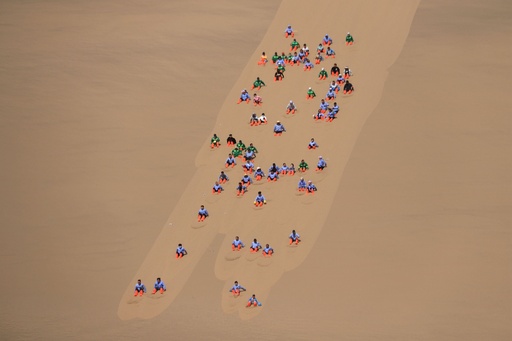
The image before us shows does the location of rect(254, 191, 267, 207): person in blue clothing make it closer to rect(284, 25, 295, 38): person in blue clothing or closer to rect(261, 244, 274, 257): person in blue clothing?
rect(261, 244, 274, 257): person in blue clothing

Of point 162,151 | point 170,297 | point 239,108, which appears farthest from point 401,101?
point 170,297

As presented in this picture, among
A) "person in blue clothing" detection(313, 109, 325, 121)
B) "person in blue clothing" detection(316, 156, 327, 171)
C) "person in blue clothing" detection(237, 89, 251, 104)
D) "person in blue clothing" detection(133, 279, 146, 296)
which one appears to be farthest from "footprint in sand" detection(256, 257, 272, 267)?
"person in blue clothing" detection(237, 89, 251, 104)

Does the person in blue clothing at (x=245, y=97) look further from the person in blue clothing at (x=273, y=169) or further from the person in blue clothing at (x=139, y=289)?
the person in blue clothing at (x=139, y=289)

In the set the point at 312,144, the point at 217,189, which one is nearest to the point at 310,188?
the point at 312,144

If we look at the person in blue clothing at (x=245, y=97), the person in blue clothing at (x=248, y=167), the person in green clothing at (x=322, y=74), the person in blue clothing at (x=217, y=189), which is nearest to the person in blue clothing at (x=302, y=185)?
the person in blue clothing at (x=248, y=167)

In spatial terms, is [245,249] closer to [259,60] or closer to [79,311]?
[79,311]

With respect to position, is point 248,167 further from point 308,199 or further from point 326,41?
point 326,41
